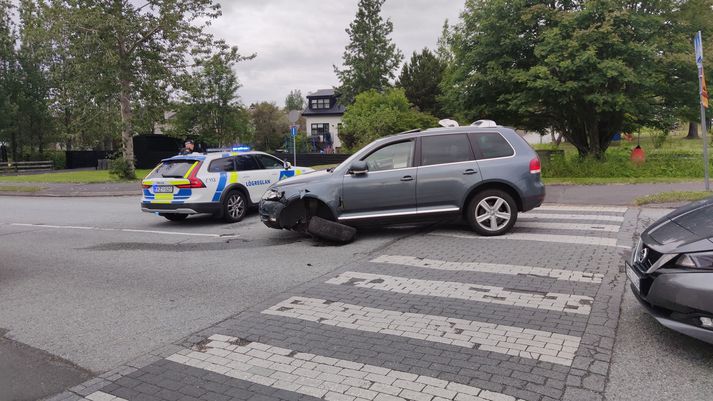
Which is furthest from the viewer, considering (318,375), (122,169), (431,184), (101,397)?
(122,169)

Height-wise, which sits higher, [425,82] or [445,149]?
[425,82]

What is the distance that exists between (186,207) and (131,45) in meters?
19.1

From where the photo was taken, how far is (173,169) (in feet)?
38.2

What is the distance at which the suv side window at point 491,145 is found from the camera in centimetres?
863

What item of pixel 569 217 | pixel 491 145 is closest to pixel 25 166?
pixel 491 145

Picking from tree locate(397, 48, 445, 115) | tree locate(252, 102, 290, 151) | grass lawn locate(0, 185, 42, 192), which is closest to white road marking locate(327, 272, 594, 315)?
grass lawn locate(0, 185, 42, 192)

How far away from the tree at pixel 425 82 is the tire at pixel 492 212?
48729mm

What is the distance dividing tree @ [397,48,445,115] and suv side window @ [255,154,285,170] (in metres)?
44.5

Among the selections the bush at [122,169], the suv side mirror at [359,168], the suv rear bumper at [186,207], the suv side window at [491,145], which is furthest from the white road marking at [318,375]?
the bush at [122,169]

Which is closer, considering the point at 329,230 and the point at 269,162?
the point at 329,230

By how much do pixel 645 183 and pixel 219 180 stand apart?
38.7 feet

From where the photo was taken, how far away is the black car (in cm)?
357

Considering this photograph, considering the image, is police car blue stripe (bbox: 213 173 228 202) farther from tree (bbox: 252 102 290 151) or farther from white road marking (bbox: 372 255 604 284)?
tree (bbox: 252 102 290 151)

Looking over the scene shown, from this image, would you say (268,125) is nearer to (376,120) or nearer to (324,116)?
(324,116)
